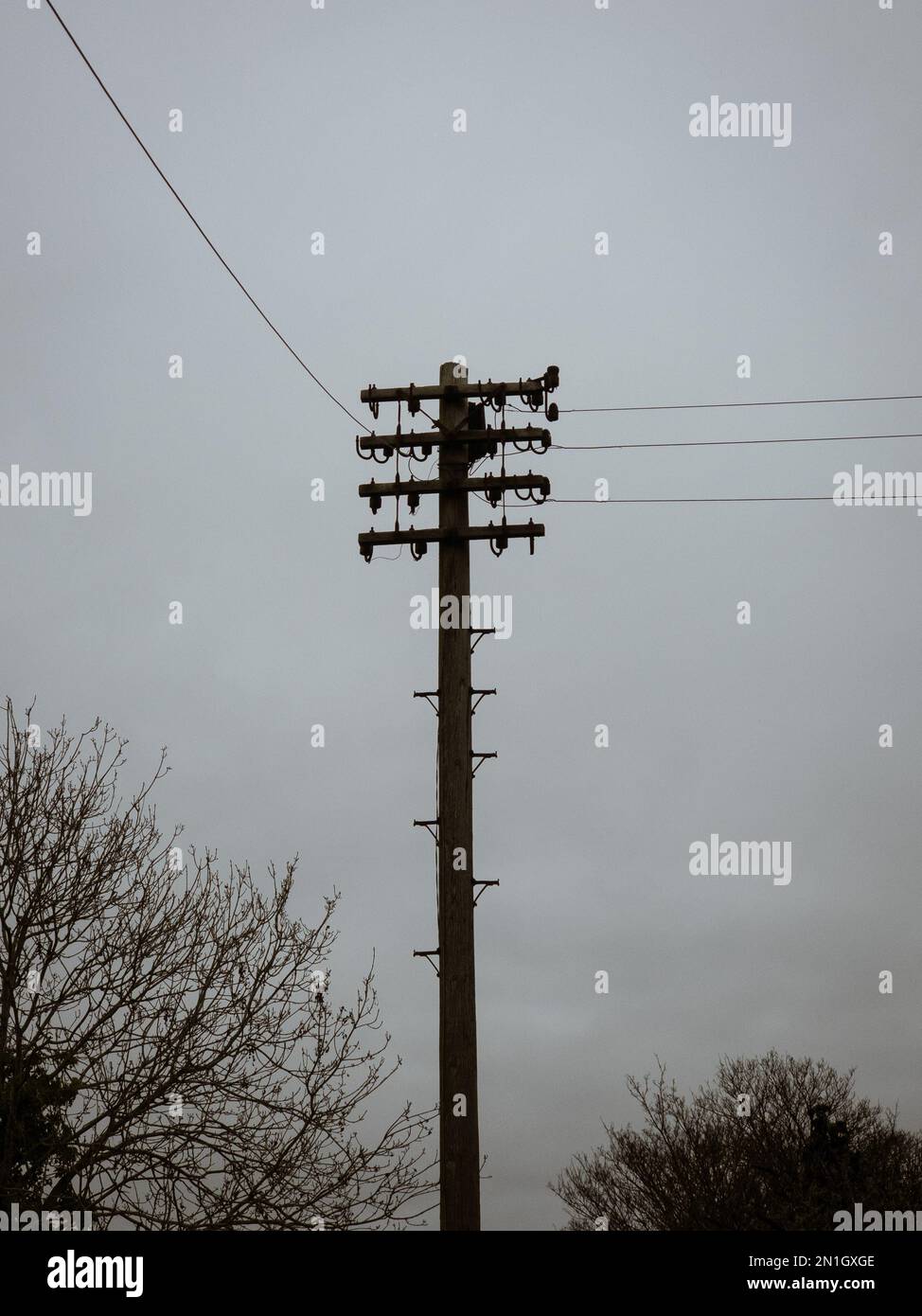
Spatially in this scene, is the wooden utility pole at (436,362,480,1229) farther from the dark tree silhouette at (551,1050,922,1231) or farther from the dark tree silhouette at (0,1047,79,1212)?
the dark tree silhouette at (551,1050,922,1231)

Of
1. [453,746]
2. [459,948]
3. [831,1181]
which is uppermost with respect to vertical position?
[453,746]

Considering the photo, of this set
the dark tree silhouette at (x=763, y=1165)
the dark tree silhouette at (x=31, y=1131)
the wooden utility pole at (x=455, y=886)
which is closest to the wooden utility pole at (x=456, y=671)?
the wooden utility pole at (x=455, y=886)

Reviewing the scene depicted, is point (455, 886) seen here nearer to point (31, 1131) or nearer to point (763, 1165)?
point (31, 1131)

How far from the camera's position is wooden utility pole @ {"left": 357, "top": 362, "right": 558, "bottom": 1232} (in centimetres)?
880


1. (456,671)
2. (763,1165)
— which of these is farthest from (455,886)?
(763,1165)

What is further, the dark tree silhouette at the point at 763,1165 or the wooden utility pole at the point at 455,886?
the dark tree silhouette at the point at 763,1165

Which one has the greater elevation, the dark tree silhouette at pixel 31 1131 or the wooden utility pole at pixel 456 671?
the wooden utility pole at pixel 456 671

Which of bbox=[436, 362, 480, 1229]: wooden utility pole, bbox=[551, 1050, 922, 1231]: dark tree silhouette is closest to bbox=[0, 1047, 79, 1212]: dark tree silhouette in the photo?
bbox=[436, 362, 480, 1229]: wooden utility pole

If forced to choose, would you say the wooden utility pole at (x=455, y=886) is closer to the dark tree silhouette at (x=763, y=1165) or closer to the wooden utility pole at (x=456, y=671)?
the wooden utility pole at (x=456, y=671)

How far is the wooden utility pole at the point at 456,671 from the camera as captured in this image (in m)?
8.80

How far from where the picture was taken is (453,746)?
9.67 metres
